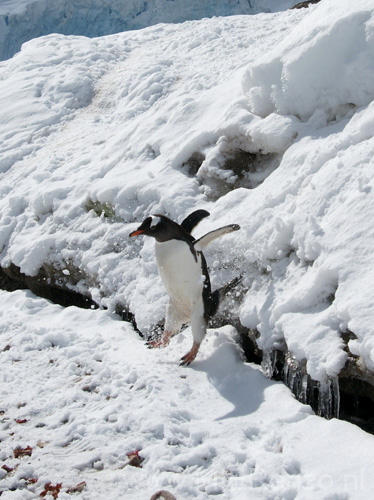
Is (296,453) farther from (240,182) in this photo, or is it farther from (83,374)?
(240,182)

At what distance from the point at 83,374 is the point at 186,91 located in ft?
15.2

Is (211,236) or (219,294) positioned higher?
(211,236)

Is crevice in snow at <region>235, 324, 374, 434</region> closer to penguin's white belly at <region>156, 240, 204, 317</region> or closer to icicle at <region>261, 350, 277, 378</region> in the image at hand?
icicle at <region>261, 350, 277, 378</region>

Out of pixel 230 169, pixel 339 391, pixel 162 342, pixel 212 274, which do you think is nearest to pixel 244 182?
pixel 230 169

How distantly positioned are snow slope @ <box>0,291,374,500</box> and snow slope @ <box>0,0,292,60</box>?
26.7m

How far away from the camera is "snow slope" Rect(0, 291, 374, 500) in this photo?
221 centimetres

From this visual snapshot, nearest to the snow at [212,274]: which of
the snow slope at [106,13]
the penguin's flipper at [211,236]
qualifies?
the penguin's flipper at [211,236]

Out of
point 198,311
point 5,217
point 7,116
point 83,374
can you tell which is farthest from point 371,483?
point 7,116

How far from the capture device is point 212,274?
13.0ft

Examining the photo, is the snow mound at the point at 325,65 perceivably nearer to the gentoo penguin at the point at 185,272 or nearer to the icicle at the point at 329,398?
the gentoo penguin at the point at 185,272

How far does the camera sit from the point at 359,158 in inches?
134

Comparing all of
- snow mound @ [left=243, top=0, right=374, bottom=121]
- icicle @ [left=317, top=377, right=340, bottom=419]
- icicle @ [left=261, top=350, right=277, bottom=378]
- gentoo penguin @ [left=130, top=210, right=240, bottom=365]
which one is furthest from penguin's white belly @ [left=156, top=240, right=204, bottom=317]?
snow mound @ [left=243, top=0, right=374, bottom=121]

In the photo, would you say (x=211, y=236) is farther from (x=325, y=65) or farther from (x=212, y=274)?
(x=325, y=65)

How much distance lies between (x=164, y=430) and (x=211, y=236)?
5.06ft
